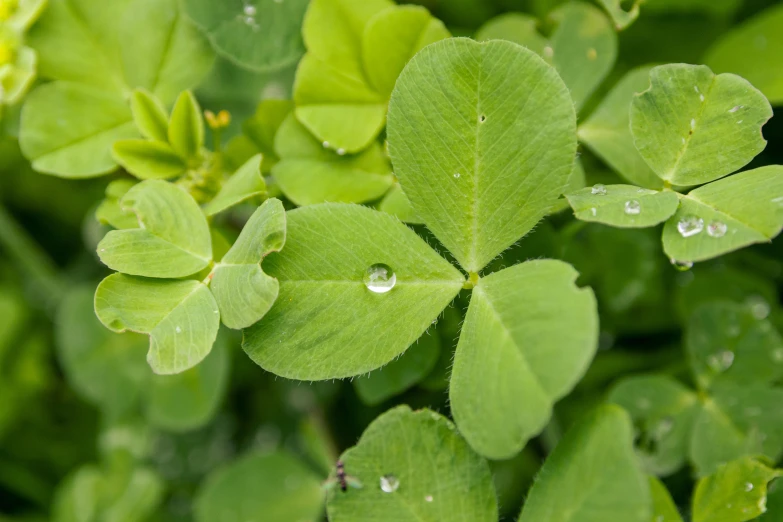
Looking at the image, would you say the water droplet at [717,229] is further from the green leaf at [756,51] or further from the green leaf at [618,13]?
the green leaf at [756,51]

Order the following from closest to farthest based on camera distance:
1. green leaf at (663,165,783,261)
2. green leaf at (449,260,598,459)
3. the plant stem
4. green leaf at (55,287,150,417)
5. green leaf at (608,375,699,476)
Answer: green leaf at (449,260,598,459), green leaf at (663,165,783,261), green leaf at (608,375,699,476), green leaf at (55,287,150,417), the plant stem

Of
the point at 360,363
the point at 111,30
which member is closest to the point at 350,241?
the point at 360,363

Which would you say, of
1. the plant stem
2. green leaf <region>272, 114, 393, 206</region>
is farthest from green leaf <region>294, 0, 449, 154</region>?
the plant stem

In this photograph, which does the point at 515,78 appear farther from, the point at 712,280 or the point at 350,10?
the point at 712,280

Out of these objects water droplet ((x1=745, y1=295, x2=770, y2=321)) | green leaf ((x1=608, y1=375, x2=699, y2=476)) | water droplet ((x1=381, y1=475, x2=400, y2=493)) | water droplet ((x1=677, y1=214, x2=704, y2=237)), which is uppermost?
water droplet ((x1=677, y1=214, x2=704, y2=237))

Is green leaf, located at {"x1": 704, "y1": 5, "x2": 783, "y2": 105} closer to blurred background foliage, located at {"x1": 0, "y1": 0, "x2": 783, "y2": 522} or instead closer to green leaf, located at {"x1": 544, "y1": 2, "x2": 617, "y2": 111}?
blurred background foliage, located at {"x1": 0, "y1": 0, "x2": 783, "y2": 522}

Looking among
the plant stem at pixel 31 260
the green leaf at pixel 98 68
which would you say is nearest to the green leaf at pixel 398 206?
the green leaf at pixel 98 68

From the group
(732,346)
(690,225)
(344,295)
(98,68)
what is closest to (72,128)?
(98,68)
